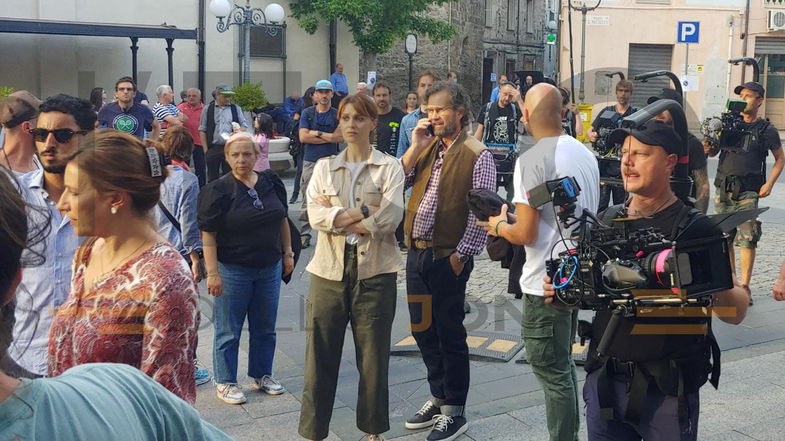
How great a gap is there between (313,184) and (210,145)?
25.8 feet

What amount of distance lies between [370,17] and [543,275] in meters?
22.1

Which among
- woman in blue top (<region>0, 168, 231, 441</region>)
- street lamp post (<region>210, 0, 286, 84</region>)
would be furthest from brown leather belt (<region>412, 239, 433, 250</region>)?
street lamp post (<region>210, 0, 286, 84</region>)

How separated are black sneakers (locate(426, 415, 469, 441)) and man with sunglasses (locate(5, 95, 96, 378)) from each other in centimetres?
216

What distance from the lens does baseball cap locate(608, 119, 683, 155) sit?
129 inches

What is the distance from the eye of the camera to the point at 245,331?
6.82 m

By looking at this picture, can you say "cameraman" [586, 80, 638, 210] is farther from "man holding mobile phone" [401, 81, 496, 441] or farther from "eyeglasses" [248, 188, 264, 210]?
"eyeglasses" [248, 188, 264, 210]

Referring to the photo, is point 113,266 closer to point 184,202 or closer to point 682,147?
point 682,147

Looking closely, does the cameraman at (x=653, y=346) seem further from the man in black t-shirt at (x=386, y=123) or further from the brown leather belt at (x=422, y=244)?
the man in black t-shirt at (x=386, y=123)

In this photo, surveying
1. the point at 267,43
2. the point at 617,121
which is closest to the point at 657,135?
the point at 617,121

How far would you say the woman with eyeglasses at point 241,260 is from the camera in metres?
5.34

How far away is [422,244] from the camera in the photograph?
16.3 ft

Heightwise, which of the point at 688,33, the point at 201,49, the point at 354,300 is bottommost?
the point at 354,300

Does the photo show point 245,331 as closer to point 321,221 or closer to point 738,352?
point 321,221

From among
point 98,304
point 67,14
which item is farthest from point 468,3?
point 98,304
